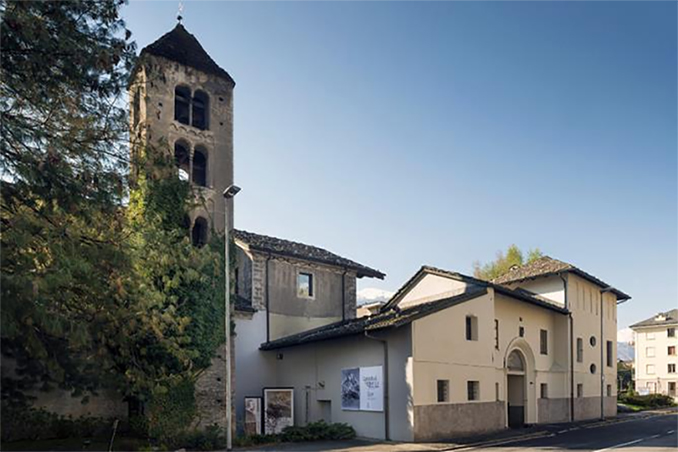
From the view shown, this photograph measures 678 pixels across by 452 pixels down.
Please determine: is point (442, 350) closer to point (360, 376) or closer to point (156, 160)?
point (360, 376)

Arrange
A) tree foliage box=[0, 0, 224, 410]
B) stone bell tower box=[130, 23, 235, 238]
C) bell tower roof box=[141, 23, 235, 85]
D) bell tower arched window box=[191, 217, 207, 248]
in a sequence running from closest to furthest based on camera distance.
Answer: tree foliage box=[0, 0, 224, 410] < stone bell tower box=[130, 23, 235, 238] < bell tower arched window box=[191, 217, 207, 248] < bell tower roof box=[141, 23, 235, 85]

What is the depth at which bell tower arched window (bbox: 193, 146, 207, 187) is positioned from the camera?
81.4 ft

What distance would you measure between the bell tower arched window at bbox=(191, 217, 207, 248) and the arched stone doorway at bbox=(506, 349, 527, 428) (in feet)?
52.9

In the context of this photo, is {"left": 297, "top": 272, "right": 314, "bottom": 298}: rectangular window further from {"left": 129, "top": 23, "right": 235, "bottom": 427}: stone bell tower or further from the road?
the road

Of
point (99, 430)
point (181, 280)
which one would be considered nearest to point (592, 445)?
point (181, 280)

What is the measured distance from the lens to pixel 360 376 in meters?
23.8

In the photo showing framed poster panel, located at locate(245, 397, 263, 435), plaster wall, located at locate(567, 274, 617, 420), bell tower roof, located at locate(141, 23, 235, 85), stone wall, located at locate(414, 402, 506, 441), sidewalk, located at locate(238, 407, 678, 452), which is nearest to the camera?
sidewalk, located at locate(238, 407, 678, 452)

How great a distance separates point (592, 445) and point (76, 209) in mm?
18804

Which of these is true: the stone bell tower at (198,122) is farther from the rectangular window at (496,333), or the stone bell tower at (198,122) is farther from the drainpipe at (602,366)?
the drainpipe at (602,366)

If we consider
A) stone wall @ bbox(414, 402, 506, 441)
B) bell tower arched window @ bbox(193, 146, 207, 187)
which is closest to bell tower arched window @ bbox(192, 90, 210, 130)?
bell tower arched window @ bbox(193, 146, 207, 187)

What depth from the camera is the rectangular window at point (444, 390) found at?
2314 centimetres

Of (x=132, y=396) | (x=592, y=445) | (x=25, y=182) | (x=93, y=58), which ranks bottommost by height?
(x=592, y=445)

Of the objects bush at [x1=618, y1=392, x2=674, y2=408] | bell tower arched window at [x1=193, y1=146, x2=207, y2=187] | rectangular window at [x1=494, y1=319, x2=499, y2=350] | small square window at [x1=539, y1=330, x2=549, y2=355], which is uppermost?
bell tower arched window at [x1=193, y1=146, x2=207, y2=187]

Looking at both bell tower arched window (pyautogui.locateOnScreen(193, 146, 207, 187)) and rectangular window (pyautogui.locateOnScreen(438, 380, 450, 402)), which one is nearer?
rectangular window (pyautogui.locateOnScreen(438, 380, 450, 402))
